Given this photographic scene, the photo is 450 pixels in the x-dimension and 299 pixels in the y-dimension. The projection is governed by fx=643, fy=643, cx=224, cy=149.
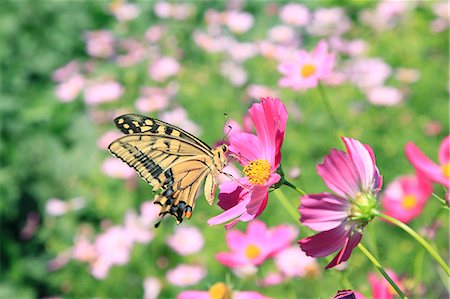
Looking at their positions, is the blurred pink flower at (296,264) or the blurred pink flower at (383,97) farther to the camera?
the blurred pink flower at (383,97)

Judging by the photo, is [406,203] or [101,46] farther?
[101,46]

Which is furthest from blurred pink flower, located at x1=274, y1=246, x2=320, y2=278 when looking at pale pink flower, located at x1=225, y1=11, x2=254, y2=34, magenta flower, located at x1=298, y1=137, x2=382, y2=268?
pale pink flower, located at x1=225, y1=11, x2=254, y2=34

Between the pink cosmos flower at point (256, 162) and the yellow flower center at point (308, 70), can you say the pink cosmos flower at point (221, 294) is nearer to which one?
the pink cosmos flower at point (256, 162)

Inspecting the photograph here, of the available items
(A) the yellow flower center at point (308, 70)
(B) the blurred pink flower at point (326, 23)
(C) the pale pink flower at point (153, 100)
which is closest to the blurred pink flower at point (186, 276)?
(A) the yellow flower center at point (308, 70)

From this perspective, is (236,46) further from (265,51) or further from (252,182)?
(252,182)

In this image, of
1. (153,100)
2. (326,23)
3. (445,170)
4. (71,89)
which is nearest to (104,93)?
(153,100)

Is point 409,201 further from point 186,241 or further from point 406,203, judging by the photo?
point 186,241

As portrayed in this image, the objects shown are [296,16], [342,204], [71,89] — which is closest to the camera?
[342,204]
